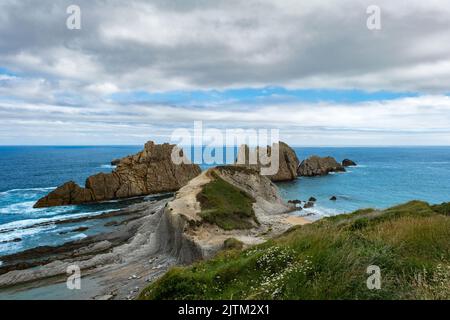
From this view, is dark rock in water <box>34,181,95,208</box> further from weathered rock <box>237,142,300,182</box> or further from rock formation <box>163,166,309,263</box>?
weathered rock <box>237,142,300,182</box>

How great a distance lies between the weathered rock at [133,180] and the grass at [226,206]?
3588 cm

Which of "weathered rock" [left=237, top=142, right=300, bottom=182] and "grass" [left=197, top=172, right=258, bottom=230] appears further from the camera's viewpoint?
"weathered rock" [left=237, top=142, right=300, bottom=182]

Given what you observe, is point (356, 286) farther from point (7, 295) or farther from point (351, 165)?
point (351, 165)

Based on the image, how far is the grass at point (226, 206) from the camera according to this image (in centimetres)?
4731

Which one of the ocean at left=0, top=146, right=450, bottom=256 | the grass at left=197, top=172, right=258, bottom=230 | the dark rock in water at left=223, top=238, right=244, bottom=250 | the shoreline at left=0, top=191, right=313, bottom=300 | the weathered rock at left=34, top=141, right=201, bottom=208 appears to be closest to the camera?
the shoreline at left=0, top=191, right=313, bottom=300

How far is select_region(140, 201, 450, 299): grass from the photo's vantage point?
761 centimetres

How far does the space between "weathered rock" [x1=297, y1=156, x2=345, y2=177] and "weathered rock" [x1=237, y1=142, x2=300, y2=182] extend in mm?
5551

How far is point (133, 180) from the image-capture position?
91.3 meters

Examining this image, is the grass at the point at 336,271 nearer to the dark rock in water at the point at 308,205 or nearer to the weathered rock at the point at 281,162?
the dark rock in water at the point at 308,205

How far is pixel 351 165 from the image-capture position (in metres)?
172

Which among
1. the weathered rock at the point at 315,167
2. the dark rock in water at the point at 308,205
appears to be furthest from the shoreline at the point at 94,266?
the weathered rock at the point at 315,167

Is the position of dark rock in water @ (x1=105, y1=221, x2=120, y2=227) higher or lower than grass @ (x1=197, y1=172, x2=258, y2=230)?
lower

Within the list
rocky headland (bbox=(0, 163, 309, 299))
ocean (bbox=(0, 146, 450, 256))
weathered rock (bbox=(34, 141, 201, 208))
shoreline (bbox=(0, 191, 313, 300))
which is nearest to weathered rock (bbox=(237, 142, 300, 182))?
ocean (bbox=(0, 146, 450, 256))
